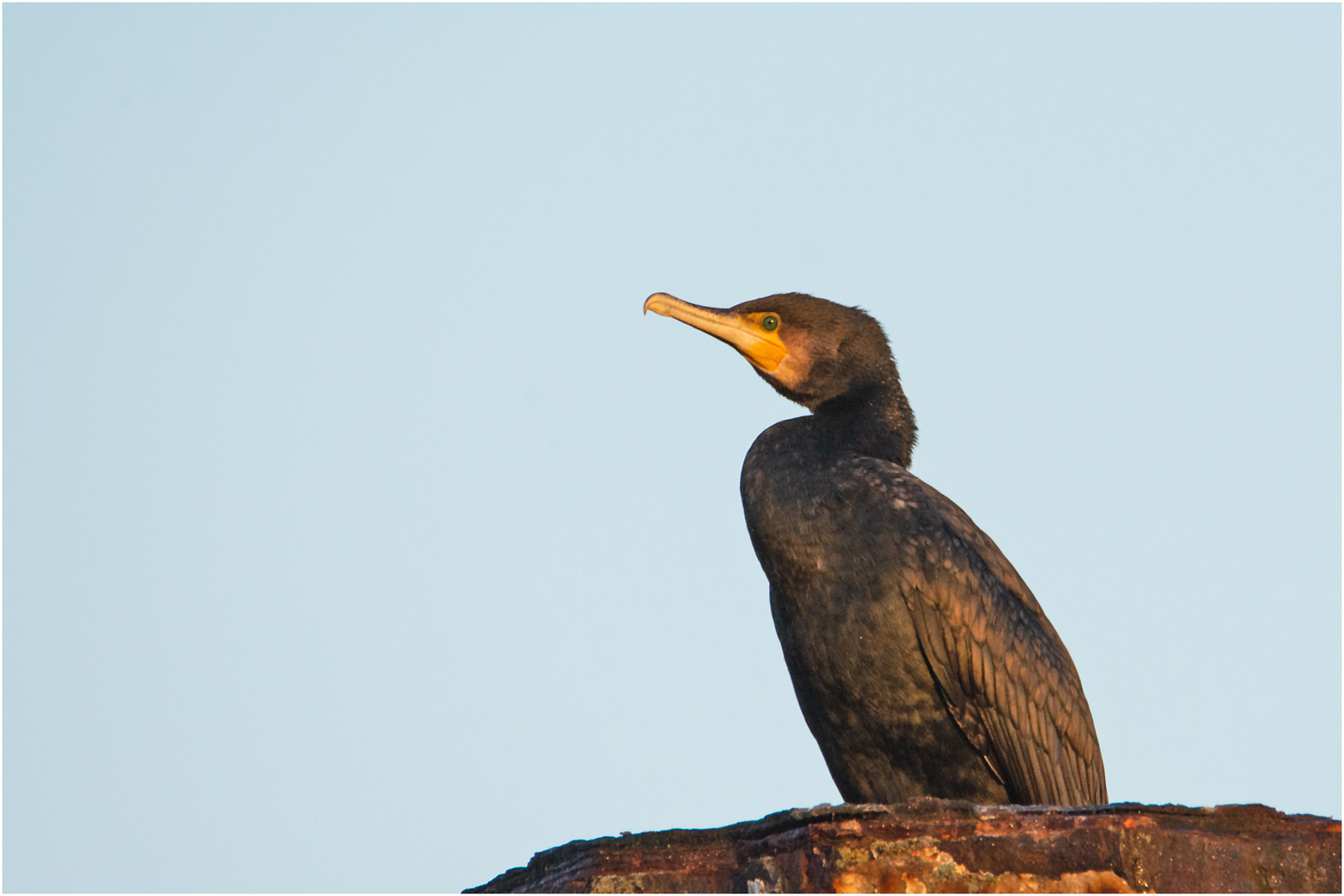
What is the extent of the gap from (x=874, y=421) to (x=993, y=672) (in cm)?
167

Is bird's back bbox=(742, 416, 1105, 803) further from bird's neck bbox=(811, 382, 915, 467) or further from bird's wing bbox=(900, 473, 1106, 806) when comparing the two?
bird's neck bbox=(811, 382, 915, 467)

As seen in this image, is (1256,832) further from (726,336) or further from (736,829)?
(726,336)

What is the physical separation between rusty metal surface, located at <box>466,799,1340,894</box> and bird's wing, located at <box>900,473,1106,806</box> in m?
2.02

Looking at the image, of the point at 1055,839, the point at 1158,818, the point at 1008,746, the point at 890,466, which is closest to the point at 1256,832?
the point at 1158,818

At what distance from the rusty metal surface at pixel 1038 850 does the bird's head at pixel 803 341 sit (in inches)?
147

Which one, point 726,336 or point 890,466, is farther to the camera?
point 726,336

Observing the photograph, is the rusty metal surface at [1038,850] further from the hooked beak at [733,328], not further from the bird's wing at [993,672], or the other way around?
the hooked beak at [733,328]

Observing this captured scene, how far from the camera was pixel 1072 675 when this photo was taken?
→ 781cm

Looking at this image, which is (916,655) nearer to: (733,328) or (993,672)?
(993,672)

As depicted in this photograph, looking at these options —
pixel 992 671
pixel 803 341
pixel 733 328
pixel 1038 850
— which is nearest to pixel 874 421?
pixel 803 341

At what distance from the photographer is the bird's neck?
8.23 meters

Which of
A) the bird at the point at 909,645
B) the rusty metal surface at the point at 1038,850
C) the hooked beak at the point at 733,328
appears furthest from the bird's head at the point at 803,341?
the rusty metal surface at the point at 1038,850

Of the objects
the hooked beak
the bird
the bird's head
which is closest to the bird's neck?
the bird's head

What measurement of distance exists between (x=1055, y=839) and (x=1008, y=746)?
2.24 meters
